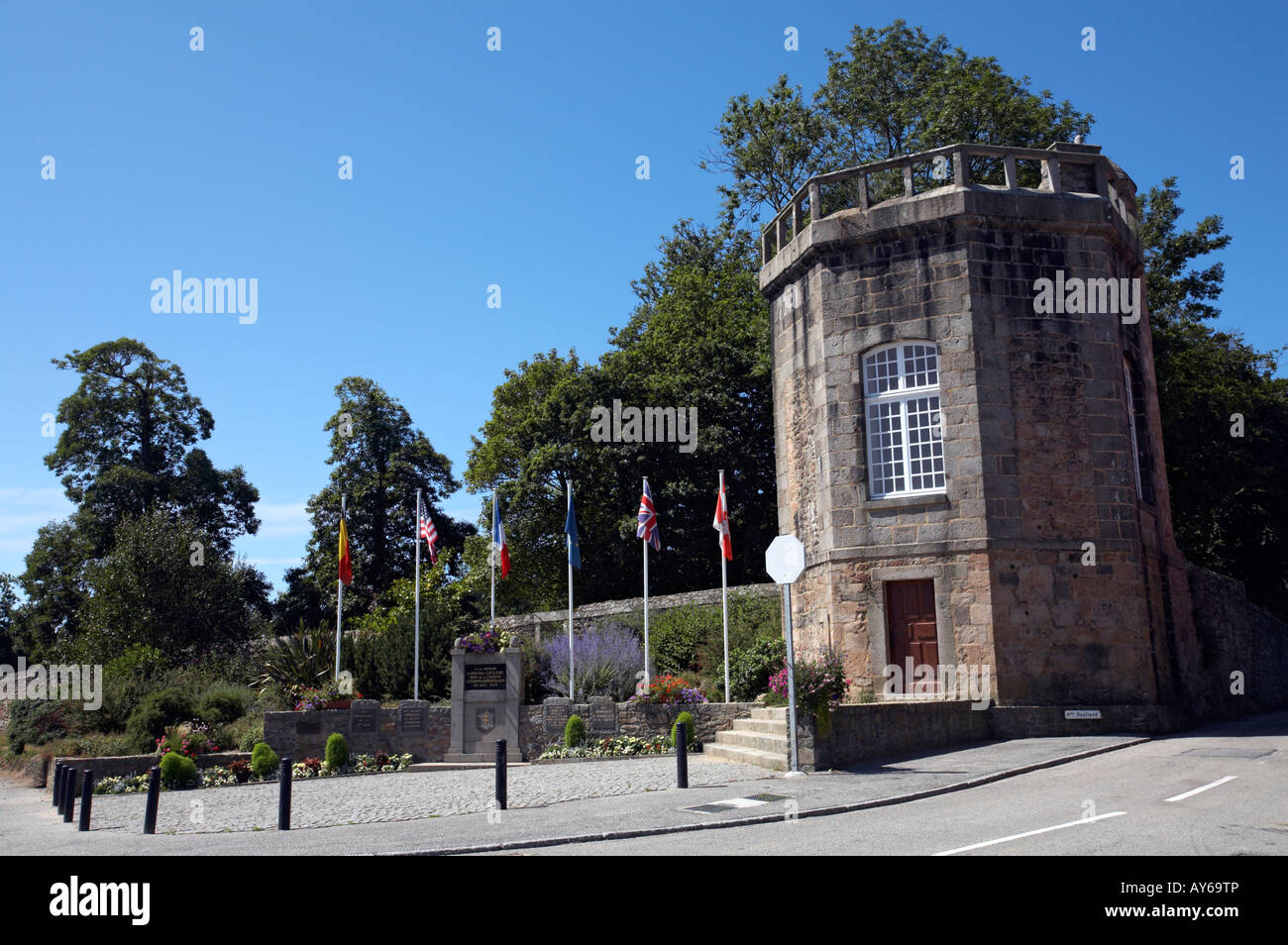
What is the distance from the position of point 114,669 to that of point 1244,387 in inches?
1353

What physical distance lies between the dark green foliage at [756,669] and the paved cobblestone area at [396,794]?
2716 millimetres

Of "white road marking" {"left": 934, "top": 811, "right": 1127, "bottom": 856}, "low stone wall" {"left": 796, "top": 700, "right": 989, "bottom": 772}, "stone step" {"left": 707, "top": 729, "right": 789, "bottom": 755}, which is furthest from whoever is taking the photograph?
"stone step" {"left": 707, "top": 729, "right": 789, "bottom": 755}

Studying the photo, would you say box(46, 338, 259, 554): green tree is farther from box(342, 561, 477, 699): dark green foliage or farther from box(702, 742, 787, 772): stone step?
box(702, 742, 787, 772): stone step

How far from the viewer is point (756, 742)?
53.0 feet

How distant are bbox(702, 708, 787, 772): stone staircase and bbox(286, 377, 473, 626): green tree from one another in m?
24.8

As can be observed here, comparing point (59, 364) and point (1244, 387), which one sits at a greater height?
point (59, 364)

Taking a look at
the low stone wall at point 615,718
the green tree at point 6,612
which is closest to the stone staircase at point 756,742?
the low stone wall at point 615,718

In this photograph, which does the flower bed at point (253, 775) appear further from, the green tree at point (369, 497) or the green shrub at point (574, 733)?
the green tree at point (369, 497)

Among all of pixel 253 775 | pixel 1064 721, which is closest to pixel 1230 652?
pixel 1064 721

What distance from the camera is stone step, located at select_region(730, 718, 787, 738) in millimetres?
15964

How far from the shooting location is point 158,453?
39.9 meters

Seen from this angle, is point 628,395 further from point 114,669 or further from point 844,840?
point 844,840

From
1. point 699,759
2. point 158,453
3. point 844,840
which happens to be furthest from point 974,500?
point 158,453

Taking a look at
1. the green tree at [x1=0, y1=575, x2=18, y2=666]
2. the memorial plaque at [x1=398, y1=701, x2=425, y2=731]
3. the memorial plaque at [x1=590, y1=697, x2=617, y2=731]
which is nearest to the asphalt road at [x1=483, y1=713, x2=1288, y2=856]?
the memorial plaque at [x1=590, y1=697, x2=617, y2=731]
